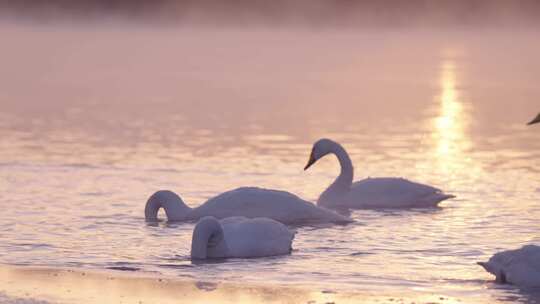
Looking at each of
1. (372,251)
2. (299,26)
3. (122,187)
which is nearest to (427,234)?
(372,251)

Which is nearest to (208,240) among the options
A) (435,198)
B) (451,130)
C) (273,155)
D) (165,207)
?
(165,207)

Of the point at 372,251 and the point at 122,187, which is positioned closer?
the point at 372,251

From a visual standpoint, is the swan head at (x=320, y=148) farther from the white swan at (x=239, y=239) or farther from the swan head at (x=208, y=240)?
the swan head at (x=208, y=240)

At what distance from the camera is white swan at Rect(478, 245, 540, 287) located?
9.66 metres

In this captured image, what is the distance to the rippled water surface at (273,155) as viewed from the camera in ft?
35.1

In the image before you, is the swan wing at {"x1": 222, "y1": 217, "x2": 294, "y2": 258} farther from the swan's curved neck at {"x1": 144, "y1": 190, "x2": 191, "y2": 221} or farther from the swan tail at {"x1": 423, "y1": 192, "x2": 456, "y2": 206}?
the swan tail at {"x1": 423, "y1": 192, "x2": 456, "y2": 206}

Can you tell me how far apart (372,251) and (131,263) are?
1.93 m

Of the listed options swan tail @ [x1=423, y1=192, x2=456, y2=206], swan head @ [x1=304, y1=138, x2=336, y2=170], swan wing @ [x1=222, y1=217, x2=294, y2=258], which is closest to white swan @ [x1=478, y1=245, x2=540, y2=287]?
swan wing @ [x1=222, y1=217, x2=294, y2=258]

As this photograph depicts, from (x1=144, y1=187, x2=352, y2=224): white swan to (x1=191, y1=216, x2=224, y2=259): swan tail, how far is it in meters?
1.81

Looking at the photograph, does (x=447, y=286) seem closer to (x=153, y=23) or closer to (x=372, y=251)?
(x=372, y=251)

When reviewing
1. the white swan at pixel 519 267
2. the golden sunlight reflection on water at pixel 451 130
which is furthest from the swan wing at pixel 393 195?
the white swan at pixel 519 267

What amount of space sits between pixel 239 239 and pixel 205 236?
36 centimetres

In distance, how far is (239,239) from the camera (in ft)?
35.5

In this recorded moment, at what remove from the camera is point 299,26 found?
66938 mm
